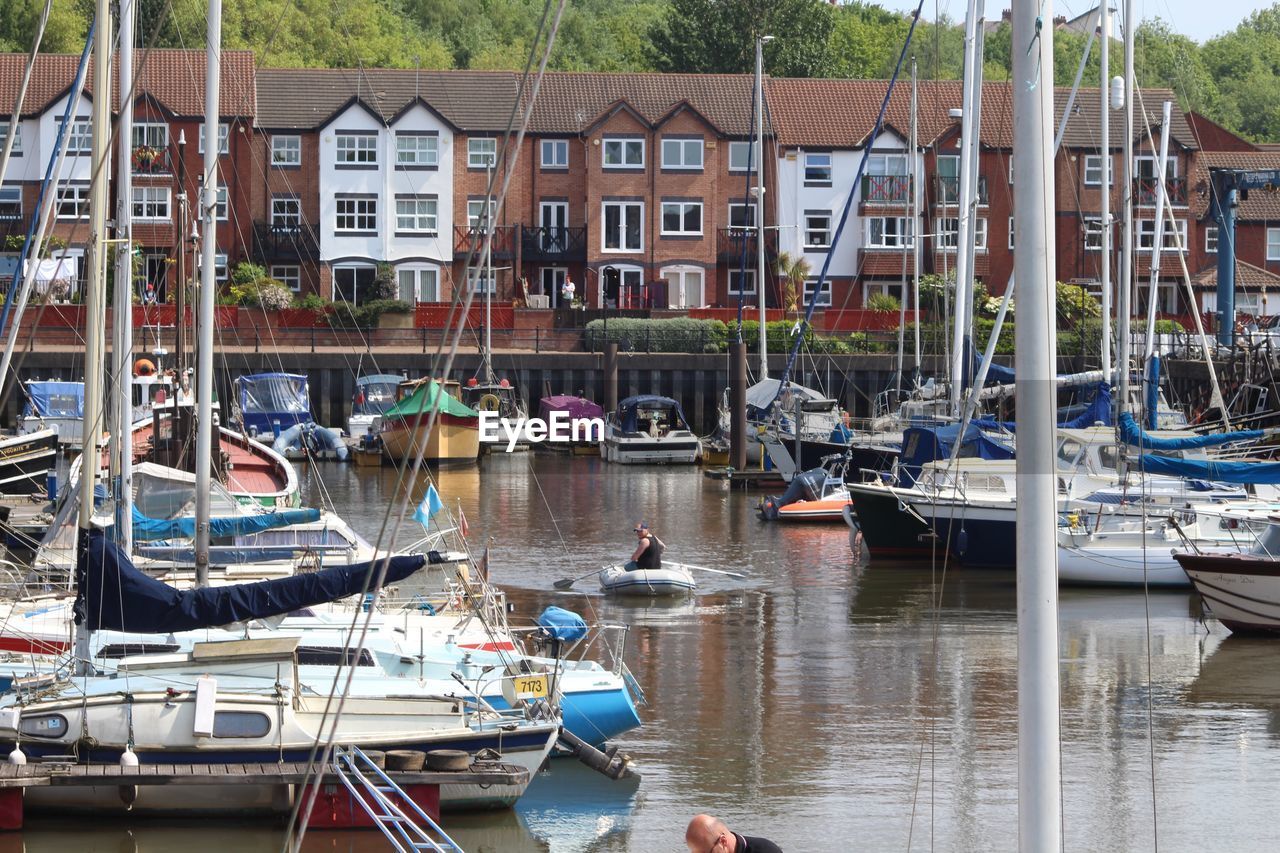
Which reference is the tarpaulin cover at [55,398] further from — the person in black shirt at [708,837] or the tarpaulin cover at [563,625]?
the person in black shirt at [708,837]

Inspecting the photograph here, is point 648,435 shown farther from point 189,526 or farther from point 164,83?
point 189,526

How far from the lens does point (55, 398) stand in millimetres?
57312

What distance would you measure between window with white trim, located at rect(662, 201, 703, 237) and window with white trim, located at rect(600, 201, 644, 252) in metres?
1.12

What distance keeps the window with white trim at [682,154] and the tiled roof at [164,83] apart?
19.0m

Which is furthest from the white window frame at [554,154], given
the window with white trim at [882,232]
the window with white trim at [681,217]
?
the window with white trim at [882,232]

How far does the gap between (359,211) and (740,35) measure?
3632cm

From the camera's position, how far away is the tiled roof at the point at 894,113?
266 ft

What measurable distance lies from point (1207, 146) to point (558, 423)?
44692 mm

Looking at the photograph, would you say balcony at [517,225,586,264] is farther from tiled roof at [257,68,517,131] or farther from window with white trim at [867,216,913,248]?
window with white trim at [867,216,913,248]

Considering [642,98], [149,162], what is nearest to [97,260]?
[149,162]

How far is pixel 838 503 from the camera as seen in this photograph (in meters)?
45.9

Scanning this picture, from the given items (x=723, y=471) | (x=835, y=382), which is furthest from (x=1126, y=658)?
(x=835, y=382)

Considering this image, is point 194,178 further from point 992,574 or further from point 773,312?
point 992,574

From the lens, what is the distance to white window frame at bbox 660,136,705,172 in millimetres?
81812
